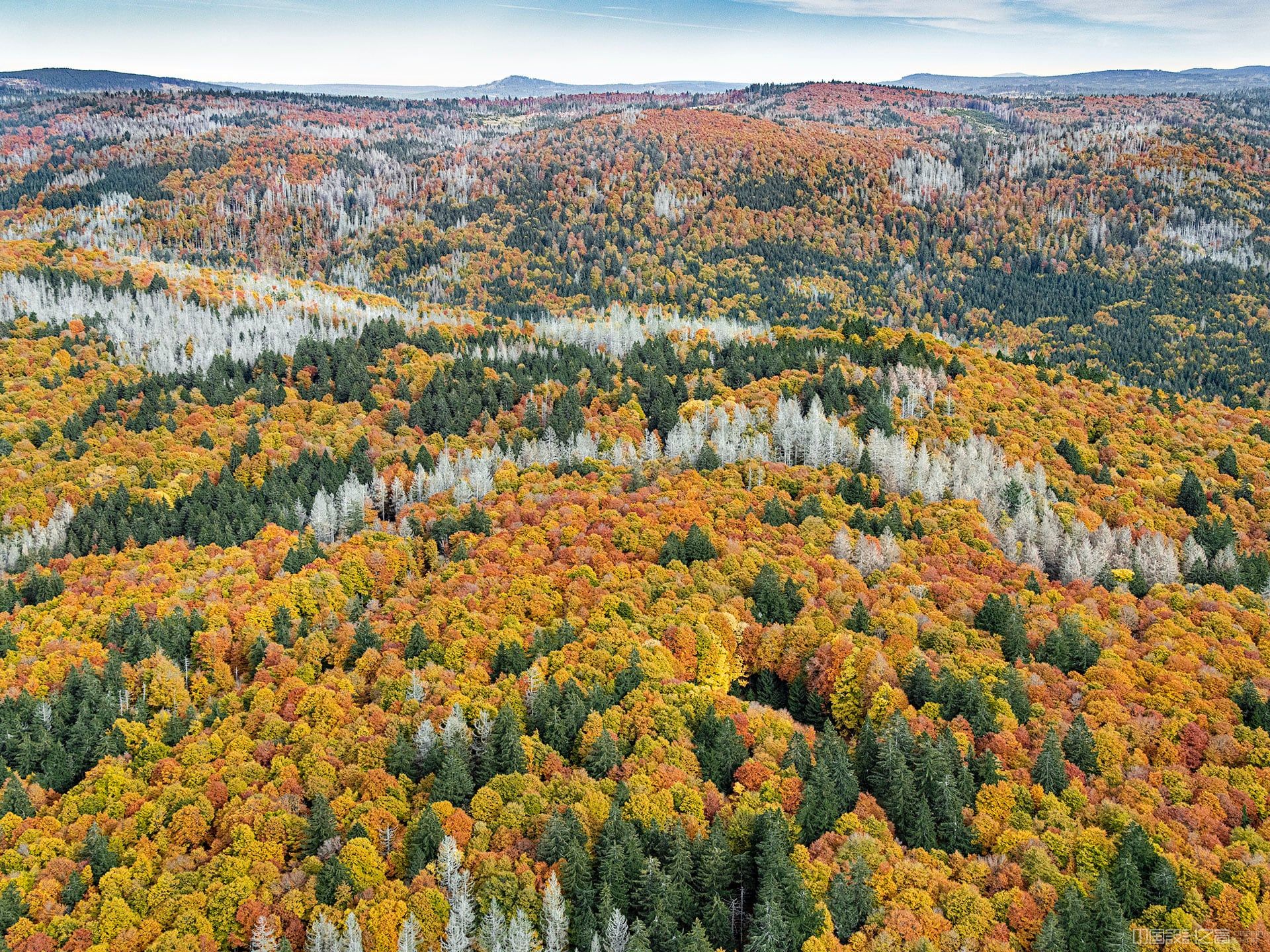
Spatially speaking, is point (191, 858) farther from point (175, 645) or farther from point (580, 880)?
point (175, 645)

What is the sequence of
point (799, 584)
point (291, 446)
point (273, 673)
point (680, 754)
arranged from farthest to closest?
point (291, 446) → point (799, 584) → point (273, 673) → point (680, 754)

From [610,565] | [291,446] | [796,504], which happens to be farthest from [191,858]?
[291,446]

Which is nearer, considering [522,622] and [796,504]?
[522,622]

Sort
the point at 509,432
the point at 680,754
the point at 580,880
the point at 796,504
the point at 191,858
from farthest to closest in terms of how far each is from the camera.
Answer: the point at 509,432
the point at 796,504
the point at 680,754
the point at 191,858
the point at 580,880

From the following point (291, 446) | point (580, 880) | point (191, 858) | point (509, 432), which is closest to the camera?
point (580, 880)

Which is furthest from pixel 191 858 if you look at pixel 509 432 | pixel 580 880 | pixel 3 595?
pixel 509 432

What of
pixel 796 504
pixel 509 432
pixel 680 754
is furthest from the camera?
pixel 509 432

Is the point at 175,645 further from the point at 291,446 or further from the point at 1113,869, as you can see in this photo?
the point at 1113,869

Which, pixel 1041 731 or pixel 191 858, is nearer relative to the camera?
pixel 191 858

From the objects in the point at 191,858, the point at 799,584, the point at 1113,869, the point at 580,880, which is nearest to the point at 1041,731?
the point at 1113,869
